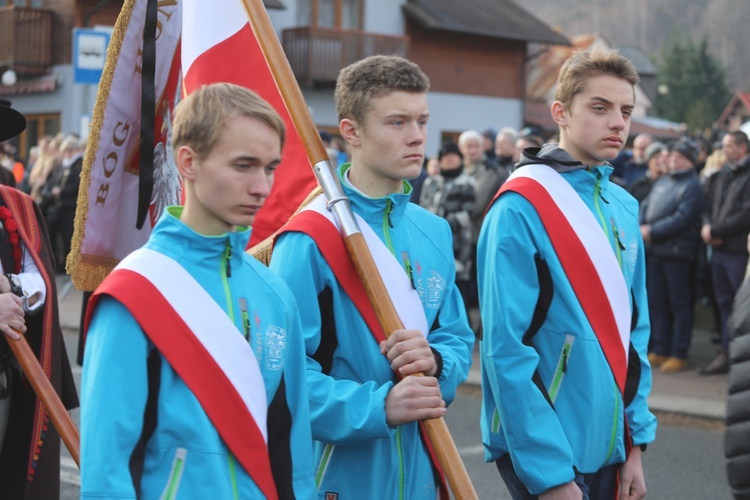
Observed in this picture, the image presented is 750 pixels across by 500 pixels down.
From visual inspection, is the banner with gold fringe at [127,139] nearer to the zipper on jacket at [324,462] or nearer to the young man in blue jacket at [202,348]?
the zipper on jacket at [324,462]

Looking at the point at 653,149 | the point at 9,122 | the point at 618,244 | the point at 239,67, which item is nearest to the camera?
the point at 618,244

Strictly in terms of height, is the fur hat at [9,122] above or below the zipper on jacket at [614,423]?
above

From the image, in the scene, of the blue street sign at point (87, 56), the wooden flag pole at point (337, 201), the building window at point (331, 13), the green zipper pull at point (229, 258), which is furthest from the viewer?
the building window at point (331, 13)

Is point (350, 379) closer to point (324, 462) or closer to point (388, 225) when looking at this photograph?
point (324, 462)

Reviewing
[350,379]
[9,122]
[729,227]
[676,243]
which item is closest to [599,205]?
[350,379]

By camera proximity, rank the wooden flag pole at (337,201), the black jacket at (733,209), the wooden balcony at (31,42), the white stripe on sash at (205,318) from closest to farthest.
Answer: the white stripe on sash at (205,318) < the wooden flag pole at (337,201) < the black jacket at (733,209) < the wooden balcony at (31,42)

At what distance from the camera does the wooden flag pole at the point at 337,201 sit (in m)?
3.20

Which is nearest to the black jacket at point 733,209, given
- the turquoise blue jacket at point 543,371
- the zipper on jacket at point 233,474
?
the turquoise blue jacket at point 543,371

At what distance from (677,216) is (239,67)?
22.9 feet

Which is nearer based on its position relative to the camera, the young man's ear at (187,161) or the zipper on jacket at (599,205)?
the young man's ear at (187,161)

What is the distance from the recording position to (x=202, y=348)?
275cm

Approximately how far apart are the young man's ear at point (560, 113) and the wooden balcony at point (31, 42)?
1067 inches

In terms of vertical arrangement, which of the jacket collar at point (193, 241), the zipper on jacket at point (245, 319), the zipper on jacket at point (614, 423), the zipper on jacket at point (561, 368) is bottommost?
the zipper on jacket at point (614, 423)

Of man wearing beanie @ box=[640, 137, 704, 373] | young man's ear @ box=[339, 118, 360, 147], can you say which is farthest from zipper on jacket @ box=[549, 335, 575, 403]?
man wearing beanie @ box=[640, 137, 704, 373]
